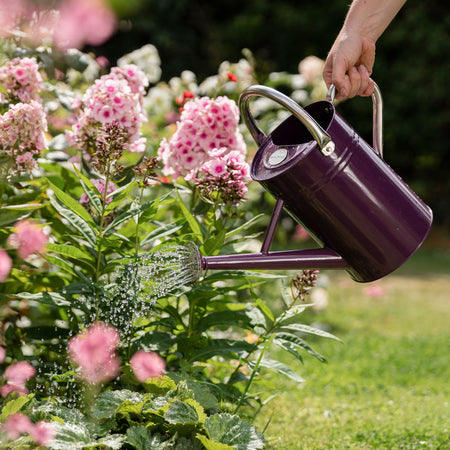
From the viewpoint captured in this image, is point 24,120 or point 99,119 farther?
point 99,119

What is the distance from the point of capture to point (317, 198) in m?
1.56

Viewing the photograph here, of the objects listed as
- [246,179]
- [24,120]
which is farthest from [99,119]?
[246,179]

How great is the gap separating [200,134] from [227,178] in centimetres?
32

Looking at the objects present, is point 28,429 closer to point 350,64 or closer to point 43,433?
point 43,433

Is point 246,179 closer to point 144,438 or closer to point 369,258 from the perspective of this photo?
point 369,258

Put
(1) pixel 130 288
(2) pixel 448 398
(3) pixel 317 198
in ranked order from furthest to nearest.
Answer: (2) pixel 448 398
(1) pixel 130 288
(3) pixel 317 198

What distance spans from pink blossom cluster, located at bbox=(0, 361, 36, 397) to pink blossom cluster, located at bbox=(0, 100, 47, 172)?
1.88ft

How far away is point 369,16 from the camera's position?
180cm

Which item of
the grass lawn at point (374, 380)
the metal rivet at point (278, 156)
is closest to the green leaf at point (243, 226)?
the metal rivet at point (278, 156)

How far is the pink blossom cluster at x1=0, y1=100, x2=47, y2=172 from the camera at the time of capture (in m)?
1.86

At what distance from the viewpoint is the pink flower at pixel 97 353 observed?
1596 millimetres

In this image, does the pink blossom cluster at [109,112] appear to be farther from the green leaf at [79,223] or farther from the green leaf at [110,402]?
the green leaf at [110,402]

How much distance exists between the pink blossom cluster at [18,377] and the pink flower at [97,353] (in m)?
0.13

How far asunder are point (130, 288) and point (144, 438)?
17.2 inches
